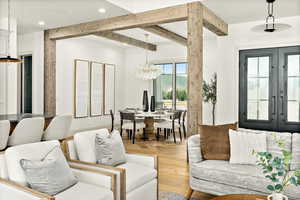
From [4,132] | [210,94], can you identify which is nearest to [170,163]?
[4,132]

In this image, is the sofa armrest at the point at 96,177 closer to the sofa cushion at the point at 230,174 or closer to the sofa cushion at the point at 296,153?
the sofa cushion at the point at 230,174

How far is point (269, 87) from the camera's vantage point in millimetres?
5758

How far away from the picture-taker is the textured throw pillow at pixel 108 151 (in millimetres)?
2662

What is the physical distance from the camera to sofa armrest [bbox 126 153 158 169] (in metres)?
2.85

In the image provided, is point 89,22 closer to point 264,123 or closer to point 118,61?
point 118,61

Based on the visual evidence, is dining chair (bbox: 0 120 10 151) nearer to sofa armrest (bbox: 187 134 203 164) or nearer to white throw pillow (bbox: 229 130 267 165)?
sofa armrest (bbox: 187 134 203 164)

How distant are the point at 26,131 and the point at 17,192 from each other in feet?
7.60

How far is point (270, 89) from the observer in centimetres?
575

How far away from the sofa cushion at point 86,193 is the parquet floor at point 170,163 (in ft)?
4.39

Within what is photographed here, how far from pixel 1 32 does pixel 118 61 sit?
4595 mm

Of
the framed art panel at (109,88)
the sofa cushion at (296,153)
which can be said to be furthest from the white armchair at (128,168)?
the framed art panel at (109,88)

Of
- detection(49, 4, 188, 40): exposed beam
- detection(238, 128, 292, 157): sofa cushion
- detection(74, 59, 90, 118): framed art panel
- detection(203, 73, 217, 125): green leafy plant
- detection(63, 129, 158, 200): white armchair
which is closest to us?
detection(63, 129, 158, 200): white armchair

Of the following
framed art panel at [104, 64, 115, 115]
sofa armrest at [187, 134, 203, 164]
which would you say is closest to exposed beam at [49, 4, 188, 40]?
sofa armrest at [187, 134, 203, 164]

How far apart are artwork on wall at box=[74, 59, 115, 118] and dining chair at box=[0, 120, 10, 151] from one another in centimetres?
422
